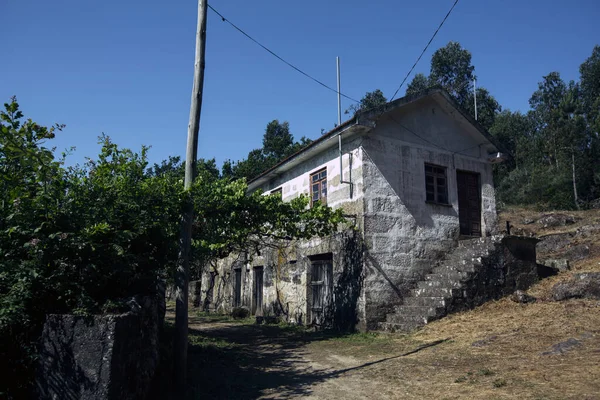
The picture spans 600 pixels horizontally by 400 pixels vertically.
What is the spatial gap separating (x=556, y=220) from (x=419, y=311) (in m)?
14.1

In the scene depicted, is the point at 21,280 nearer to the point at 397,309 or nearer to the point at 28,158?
the point at 28,158

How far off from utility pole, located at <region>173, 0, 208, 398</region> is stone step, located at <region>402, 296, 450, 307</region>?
5960 millimetres

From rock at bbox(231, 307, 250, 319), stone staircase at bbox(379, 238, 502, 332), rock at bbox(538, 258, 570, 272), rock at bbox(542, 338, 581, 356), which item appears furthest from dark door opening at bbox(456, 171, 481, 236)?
rock at bbox(231, 307, 250, 319)

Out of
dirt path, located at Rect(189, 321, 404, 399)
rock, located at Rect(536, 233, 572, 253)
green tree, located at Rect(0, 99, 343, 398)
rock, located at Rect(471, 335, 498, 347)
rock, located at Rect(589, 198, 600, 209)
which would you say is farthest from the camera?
rock, located at Rect(589, 198, 600, 209)

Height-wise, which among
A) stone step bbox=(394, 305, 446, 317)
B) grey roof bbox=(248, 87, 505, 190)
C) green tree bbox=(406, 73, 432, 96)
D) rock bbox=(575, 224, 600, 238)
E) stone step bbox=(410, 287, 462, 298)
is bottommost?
stone step bbox=(394, 305, 446, 317)

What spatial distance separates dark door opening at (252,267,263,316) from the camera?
601 inches

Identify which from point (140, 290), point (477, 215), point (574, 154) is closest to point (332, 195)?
point (477, 215)

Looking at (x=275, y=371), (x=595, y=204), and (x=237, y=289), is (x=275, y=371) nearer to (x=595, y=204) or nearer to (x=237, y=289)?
(x=237, y=289)

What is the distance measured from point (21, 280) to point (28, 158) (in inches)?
45.0

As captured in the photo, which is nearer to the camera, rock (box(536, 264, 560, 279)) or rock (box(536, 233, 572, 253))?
rock (box(536, 264, 560, 279))

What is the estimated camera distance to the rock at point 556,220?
66.5 ft

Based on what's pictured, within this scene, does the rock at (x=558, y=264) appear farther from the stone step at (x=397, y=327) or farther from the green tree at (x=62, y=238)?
the green tree at (x=62, y=238)

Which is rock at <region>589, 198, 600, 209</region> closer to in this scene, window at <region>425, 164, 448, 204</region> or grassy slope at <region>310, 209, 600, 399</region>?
grassy slope at <region>310, 209, 600, 399</region>

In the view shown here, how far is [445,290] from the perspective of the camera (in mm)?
10016
